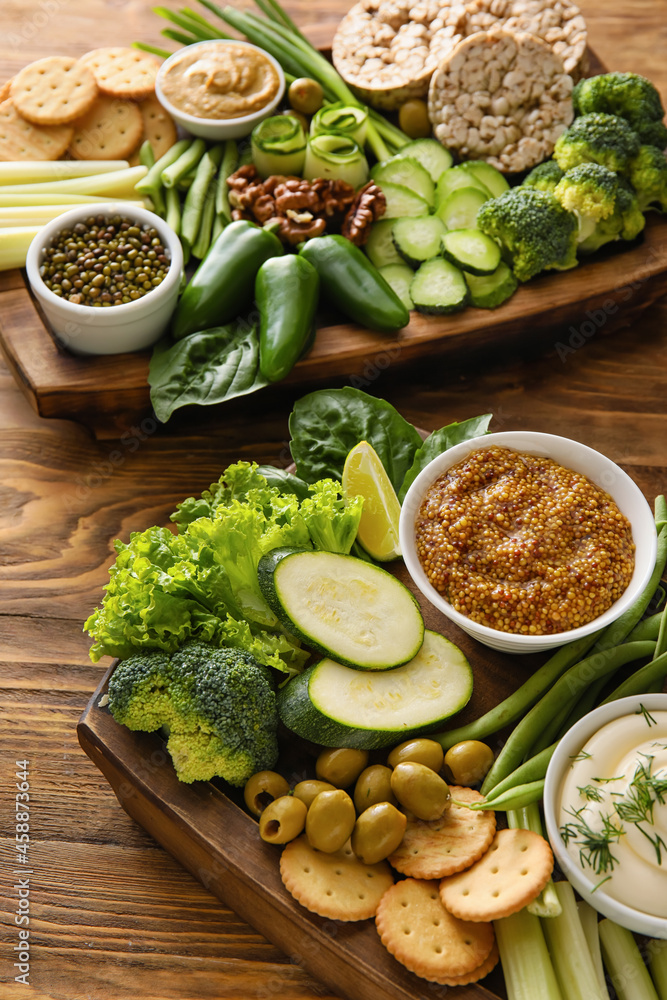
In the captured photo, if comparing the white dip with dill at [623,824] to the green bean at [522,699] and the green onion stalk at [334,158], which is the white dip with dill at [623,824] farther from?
the green onion stalk at [334,158]

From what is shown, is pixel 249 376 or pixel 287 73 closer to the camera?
pixel 249 376

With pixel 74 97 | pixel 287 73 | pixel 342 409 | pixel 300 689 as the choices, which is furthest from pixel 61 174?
pixel 300 689

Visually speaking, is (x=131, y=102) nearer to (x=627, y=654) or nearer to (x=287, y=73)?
(x=287, y=73)

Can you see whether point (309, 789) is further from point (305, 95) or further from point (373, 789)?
point (305, 95)

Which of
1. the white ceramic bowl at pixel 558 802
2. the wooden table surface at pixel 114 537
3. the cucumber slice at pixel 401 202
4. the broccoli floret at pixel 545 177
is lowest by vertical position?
the wooden table surface at pixel 114 537

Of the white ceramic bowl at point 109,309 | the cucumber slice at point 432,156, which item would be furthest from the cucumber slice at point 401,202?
the white ceramic bowl at point 109,309

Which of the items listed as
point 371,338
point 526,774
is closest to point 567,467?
point 526,774
